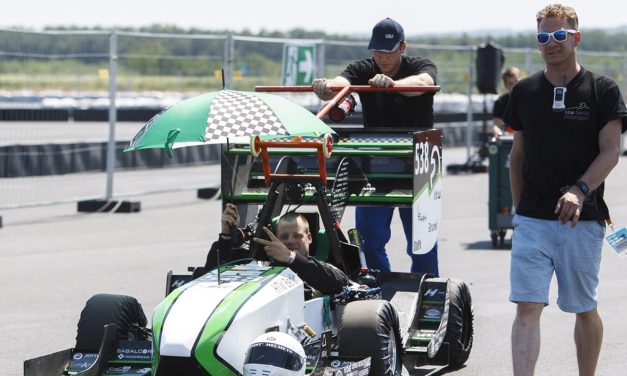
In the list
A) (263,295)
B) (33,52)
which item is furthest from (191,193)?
(263,295)

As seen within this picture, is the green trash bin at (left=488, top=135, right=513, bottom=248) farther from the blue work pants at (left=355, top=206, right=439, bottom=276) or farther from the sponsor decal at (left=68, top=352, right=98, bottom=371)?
the sponsor decal at (left=68, top=352, right=98, bottom=371)

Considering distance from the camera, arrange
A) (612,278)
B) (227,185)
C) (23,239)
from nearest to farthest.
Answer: (227,185) < (612,278) < (23,239)

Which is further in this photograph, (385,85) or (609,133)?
(385,85)

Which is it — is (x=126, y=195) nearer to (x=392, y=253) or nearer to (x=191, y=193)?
(x=191, y=193)

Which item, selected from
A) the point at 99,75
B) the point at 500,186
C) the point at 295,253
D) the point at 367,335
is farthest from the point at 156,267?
the point at 99,75

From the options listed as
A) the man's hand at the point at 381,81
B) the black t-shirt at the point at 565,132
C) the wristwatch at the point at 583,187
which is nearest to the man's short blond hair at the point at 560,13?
the black t-shirt at the point at 565,132

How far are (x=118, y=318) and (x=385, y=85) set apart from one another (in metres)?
2.40

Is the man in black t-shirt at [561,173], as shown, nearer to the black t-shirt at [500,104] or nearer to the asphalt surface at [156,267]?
the asphalt surface at [156,267]

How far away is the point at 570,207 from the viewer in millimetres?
6508

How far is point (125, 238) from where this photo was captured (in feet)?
48.9

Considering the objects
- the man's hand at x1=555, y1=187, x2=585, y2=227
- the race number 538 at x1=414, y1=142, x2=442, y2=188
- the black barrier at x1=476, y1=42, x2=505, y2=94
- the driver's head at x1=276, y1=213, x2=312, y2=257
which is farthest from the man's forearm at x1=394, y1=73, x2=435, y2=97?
the black barrier at x1=476, y1=42, x2=505, y2=94

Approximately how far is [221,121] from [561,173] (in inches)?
65.7

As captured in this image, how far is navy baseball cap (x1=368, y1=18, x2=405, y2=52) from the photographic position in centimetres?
899

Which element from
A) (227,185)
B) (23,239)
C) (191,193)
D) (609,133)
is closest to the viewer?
(609,133)
